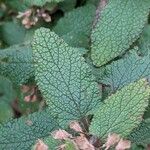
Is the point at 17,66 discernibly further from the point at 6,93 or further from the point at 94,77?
the point at 6,93

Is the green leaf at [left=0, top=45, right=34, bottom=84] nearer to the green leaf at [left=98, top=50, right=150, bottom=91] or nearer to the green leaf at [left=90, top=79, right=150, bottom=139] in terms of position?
the green leaf at [left=98, top=50, right=150, bottom=91]

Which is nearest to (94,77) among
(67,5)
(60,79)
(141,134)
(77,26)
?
(60,79)

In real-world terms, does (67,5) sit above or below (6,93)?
above

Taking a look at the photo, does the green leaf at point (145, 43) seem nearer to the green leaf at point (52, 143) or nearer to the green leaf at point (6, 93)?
the green leaf at point (52, 143)

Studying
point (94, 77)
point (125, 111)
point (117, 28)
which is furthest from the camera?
point (117, 28)

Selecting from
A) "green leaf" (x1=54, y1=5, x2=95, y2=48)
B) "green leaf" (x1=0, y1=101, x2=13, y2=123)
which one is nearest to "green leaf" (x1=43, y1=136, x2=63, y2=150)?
"green leaf" (x1=54, y1=5, x2=95, y2=48)

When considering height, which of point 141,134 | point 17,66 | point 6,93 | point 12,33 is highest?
point 12,33

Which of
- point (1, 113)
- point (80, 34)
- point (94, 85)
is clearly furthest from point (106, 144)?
point (1, 113)
